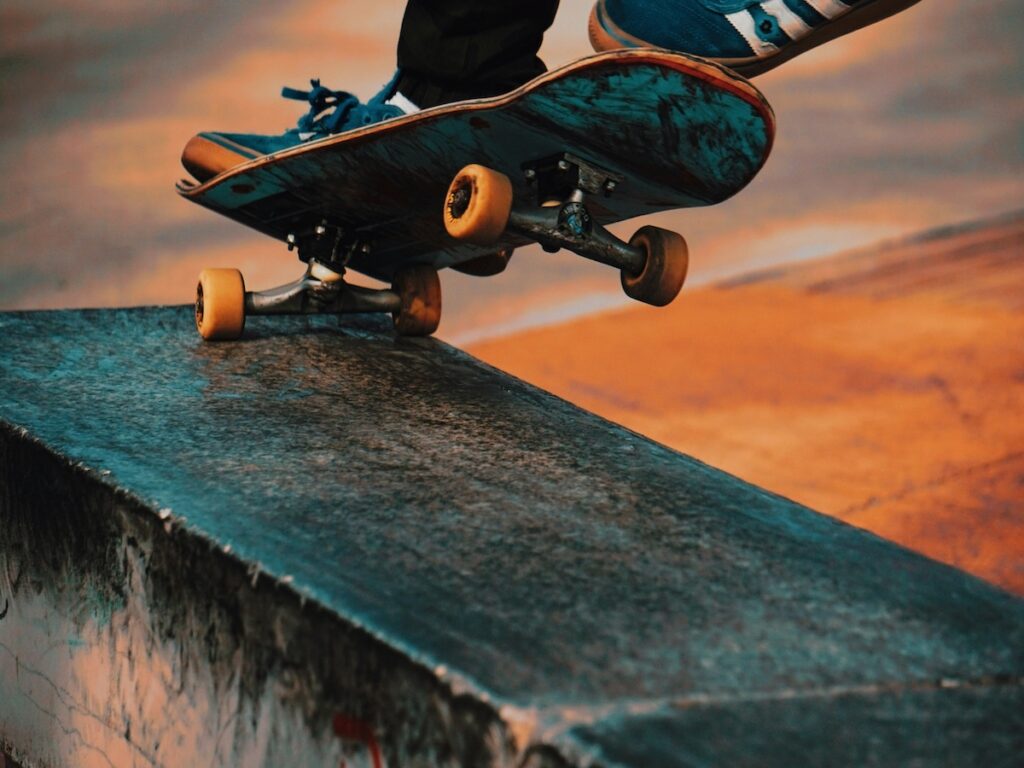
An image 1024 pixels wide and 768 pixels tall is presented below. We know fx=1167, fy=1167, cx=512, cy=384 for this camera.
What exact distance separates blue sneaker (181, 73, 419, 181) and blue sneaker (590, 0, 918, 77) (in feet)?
2.05

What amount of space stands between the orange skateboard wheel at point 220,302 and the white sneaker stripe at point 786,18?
58.0 inches

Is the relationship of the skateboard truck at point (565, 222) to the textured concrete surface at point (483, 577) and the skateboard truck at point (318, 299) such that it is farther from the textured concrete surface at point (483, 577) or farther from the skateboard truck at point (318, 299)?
the skateboard truck at point (318, 299)

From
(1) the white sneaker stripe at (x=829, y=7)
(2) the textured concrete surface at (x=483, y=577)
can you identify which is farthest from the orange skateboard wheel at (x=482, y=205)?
(1) the white sneaker stripe at (x=829, y=7)

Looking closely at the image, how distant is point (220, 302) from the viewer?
302 cm

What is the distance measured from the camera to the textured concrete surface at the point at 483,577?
1.30 metres

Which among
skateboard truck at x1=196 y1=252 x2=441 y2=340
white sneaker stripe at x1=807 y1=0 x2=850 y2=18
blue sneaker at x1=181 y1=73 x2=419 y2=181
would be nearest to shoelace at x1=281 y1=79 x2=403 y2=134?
blue sneaker at x1=181 y1=73 x2=419 y2=181

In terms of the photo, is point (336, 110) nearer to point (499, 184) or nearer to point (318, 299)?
point (318, 299)

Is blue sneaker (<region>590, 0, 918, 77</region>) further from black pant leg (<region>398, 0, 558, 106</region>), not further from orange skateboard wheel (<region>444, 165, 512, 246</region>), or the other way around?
orange skateboard wheel (<region>444, 165, 512, 246</region>)

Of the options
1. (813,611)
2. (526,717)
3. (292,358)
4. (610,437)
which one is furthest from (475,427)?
(526,717)

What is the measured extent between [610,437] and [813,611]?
982 millimetres

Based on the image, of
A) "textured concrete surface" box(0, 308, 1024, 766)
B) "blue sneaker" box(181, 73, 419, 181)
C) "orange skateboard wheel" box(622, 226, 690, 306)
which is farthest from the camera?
"blue sneaker" box(181, 73, 419, 181)

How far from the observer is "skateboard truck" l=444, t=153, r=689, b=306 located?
231cm

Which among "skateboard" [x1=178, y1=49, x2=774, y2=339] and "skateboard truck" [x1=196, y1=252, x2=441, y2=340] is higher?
"skateboard" [x1=178, y1=49, x2=774, y2=339]

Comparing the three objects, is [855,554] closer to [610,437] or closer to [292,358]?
[610,437]
